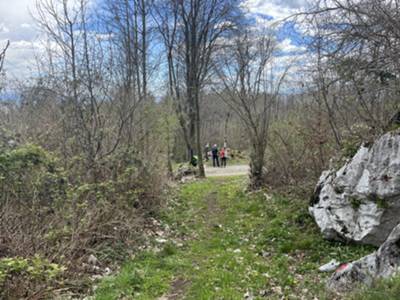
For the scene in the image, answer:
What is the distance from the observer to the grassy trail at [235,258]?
4.46 m

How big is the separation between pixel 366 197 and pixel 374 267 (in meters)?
2.23

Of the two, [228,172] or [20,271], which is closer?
[20,271]

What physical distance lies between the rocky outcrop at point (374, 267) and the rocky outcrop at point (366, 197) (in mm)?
1731

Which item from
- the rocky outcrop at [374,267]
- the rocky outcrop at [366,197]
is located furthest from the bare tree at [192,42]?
the rocky outcrop at [374,267]

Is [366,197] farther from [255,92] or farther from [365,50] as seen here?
[255,92]

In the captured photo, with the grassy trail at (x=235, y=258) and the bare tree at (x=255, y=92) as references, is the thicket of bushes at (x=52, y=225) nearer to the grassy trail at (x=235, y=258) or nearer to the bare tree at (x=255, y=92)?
the grassy trail at (x=235, y=258)

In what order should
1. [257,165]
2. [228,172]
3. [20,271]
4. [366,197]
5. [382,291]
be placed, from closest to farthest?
[382,291] → [20,271] → [366,197] → [257,165] → [228,172]

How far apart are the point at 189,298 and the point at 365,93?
15.3ft

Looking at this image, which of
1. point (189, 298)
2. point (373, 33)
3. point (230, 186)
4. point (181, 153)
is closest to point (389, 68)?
point (373, 33)

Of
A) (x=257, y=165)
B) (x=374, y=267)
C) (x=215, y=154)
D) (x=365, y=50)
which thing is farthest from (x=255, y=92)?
(x=215, y=154)

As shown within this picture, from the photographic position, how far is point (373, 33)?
473 centimetres

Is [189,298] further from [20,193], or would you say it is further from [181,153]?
[181,153]

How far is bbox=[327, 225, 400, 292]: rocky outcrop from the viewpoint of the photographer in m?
3.29

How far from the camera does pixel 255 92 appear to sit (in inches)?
472
